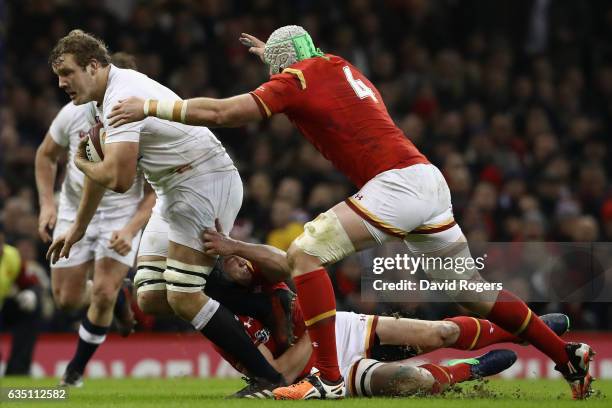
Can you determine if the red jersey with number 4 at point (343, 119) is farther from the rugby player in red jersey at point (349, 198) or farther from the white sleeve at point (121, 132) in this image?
the white sleeve at point (121, 132)

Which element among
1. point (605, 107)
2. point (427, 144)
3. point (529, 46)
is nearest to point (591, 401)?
point (427, 144)

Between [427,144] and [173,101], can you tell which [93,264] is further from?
[427,144]

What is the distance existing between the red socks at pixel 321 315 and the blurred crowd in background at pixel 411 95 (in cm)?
429

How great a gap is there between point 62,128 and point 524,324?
12.8 feet

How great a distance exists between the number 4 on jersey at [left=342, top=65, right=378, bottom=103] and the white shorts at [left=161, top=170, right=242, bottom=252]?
1125mm

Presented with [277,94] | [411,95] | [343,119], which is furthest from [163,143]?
[411,95]

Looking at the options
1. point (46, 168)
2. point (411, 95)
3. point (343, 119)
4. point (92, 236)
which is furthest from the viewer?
point (411, 95)

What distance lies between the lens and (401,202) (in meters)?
6.75

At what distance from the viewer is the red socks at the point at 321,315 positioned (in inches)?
263

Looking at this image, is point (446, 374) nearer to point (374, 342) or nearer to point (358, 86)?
point (374, 342)

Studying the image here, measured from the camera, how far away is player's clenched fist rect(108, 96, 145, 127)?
6578 mm

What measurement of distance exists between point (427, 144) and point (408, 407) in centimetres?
858

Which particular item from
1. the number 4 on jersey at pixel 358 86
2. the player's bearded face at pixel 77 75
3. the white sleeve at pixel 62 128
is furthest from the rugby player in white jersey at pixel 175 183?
the white sleeve at pixel 62 128

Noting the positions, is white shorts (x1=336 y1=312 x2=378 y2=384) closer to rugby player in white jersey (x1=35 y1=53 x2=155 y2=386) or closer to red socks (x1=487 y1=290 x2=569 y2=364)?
red socks (x1=487 y1=290 x2=569 y2=364)
